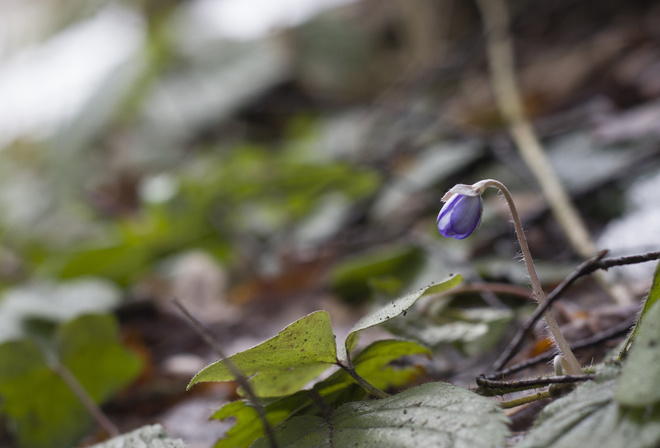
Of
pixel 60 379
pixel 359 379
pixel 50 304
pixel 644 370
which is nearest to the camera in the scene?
pixel 644 370

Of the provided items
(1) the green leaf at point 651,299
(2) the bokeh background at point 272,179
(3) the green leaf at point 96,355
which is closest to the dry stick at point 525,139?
(2) the bokeh background at point 272,179

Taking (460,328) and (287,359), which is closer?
(287,359)

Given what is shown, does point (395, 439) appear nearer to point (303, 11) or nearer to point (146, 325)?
point (146, 325)

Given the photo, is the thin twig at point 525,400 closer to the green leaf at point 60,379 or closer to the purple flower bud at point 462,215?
the purple flower bud at point 462,215

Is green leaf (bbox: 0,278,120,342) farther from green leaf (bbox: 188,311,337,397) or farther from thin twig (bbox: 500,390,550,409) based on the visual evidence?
thin twig (bbox: 500,390,550,409)

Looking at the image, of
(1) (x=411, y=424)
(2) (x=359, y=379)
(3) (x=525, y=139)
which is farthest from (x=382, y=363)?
(3) (x=525, y=139)

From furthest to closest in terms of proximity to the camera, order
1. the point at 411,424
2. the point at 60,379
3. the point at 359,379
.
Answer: the point at 60,379, the point at 359,379, the point at 411,424

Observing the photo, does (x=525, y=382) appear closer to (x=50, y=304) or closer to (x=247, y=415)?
(x=247, y=415)
